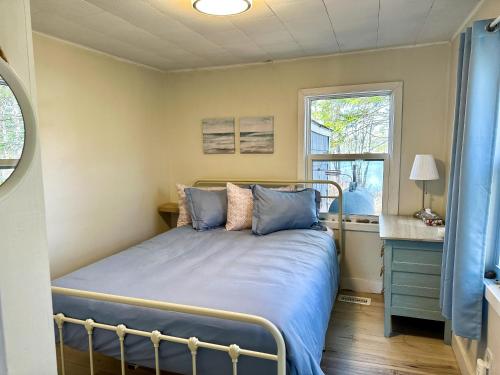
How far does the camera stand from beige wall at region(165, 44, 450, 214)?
2.89 meters

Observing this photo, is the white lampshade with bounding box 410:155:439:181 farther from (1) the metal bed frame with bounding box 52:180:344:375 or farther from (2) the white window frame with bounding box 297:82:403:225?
(1) the metal bed frame with bounding box 52:180:344:375

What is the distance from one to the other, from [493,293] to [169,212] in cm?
296

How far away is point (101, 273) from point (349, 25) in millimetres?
2233

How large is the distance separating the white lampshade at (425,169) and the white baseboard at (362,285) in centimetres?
106

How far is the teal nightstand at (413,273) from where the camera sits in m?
2.33

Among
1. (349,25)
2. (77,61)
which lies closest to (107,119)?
(77,61)

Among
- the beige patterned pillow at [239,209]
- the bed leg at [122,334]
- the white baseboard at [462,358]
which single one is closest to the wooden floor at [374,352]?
the white baseboard at [462,358]

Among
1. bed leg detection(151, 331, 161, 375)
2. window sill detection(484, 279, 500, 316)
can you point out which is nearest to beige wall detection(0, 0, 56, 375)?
bed leg detection(151, 331, 161, 375)

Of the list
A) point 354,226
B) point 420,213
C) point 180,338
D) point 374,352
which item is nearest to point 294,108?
point 354,226

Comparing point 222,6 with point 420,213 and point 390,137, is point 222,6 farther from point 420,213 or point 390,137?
point 420,213

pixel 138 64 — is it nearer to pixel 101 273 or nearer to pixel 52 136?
pixel 52 136

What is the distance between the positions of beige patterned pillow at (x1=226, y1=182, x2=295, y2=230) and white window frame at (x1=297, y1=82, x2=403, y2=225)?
616 mm

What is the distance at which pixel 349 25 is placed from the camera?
2391 mm

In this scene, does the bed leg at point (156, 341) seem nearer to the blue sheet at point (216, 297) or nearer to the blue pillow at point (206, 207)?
the blue sheet at point (216, 297)
